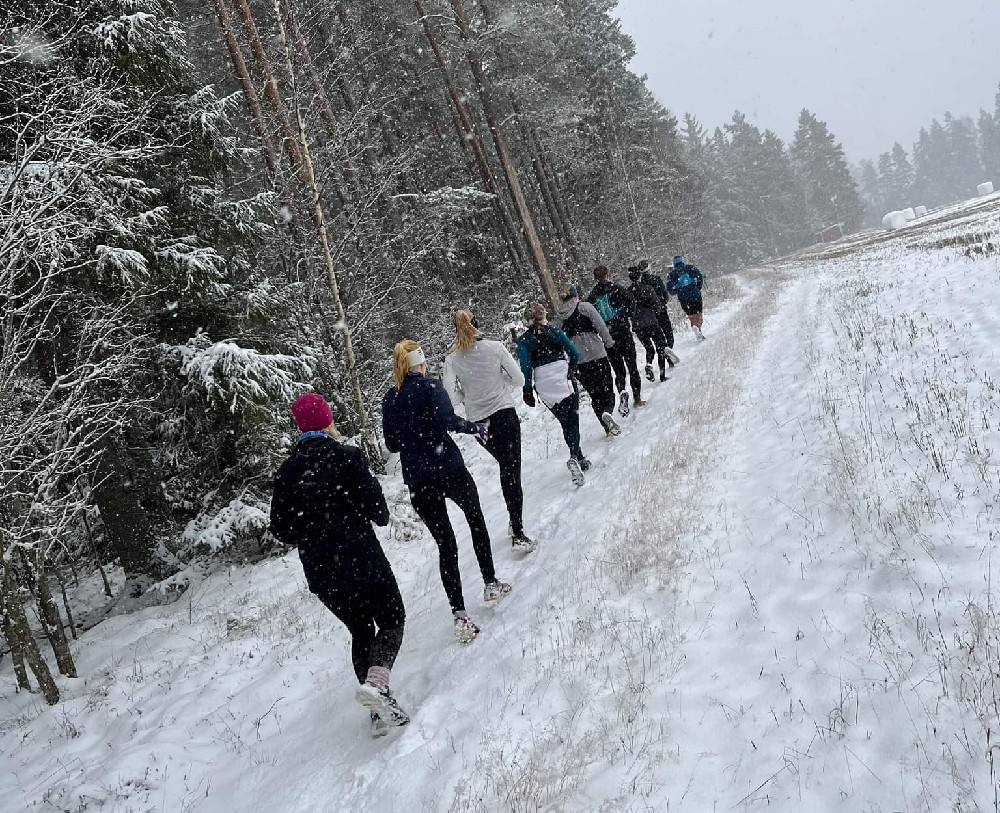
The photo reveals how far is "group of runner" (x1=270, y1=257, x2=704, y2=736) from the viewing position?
364cm

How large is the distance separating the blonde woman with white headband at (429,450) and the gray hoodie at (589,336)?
3727 millimetres

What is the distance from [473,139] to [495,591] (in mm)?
16827

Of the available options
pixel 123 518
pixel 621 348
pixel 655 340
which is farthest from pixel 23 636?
pixel 655 340

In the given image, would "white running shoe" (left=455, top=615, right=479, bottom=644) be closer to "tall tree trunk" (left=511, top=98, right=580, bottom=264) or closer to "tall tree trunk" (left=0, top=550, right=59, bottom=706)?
A: "tall tree trunk" (left=0, top=550, right=59, bottom=706)

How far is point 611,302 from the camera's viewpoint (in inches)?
370

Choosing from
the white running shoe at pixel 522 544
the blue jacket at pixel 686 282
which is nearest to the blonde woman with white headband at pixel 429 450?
the white running shoe at pixel 522 544

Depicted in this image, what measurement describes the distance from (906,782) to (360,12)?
22508 mm

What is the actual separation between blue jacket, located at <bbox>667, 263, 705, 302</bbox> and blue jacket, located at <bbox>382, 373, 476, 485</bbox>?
10048 millimetres

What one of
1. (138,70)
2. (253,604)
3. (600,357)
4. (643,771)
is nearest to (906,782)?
(643,771)

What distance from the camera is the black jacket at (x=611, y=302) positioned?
9.38m

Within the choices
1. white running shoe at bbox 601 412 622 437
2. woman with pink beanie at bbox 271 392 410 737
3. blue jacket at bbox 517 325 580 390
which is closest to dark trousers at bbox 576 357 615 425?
white running shoe at bbox 601 412 622 437

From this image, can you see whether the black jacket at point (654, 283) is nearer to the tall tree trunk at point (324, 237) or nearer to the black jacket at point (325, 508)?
the tall tree trunk at point (324, 237)

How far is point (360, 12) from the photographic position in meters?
18.8

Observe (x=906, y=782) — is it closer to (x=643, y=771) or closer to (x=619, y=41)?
(x=643, y=771)
